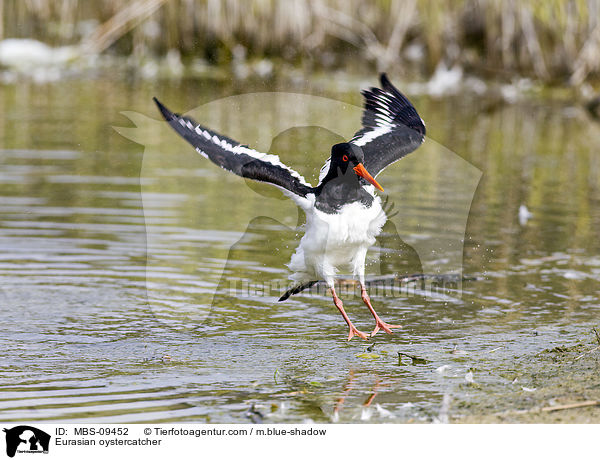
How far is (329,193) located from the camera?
6188 mm

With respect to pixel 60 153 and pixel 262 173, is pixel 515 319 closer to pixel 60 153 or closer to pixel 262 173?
pixel 262 173

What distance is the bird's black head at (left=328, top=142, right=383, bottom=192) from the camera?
6.12m

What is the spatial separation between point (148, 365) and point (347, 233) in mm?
1512

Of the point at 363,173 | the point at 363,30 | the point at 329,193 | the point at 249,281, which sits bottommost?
the point at 249,281

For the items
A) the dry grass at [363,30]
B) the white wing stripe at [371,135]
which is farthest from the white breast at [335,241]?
the dry grass at [363,30]

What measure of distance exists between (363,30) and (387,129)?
41.7 feet

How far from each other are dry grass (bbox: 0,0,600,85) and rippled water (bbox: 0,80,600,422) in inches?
162

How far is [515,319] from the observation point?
6734 millimetres

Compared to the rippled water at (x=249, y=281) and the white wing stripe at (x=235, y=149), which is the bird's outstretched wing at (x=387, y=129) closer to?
the white wing stripe at (x=235, y=149)

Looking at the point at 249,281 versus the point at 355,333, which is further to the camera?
the point at 249,281

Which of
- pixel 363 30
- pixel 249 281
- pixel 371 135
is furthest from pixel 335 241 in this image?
pixel 363 30
